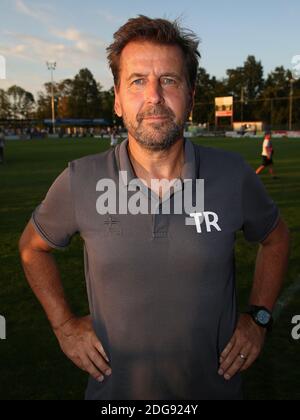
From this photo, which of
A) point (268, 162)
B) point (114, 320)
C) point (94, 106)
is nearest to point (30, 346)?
point (114, 320)

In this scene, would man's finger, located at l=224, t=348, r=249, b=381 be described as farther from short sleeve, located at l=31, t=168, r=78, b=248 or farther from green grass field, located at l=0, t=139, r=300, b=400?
green grass field, located at l=0, t=139, r=300, b=400

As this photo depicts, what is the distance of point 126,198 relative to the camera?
6.74 feet

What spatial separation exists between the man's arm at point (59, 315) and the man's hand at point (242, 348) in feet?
1.83

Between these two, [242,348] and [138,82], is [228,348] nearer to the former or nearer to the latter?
[242,348]

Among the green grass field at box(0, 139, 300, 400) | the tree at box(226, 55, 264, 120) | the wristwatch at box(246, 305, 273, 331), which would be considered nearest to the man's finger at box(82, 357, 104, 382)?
the wristwatch at box(246, 305, 273, 331)

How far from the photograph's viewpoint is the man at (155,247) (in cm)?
197

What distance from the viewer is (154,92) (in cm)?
204

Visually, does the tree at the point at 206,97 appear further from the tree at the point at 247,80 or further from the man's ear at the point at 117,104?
the man's ear at the point at 117,104

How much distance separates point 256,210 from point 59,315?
3.59 ft

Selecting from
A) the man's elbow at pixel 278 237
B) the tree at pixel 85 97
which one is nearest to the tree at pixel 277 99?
the tree at pixel 85 97

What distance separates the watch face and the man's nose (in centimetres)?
117

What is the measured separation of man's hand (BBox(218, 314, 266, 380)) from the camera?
209cm
